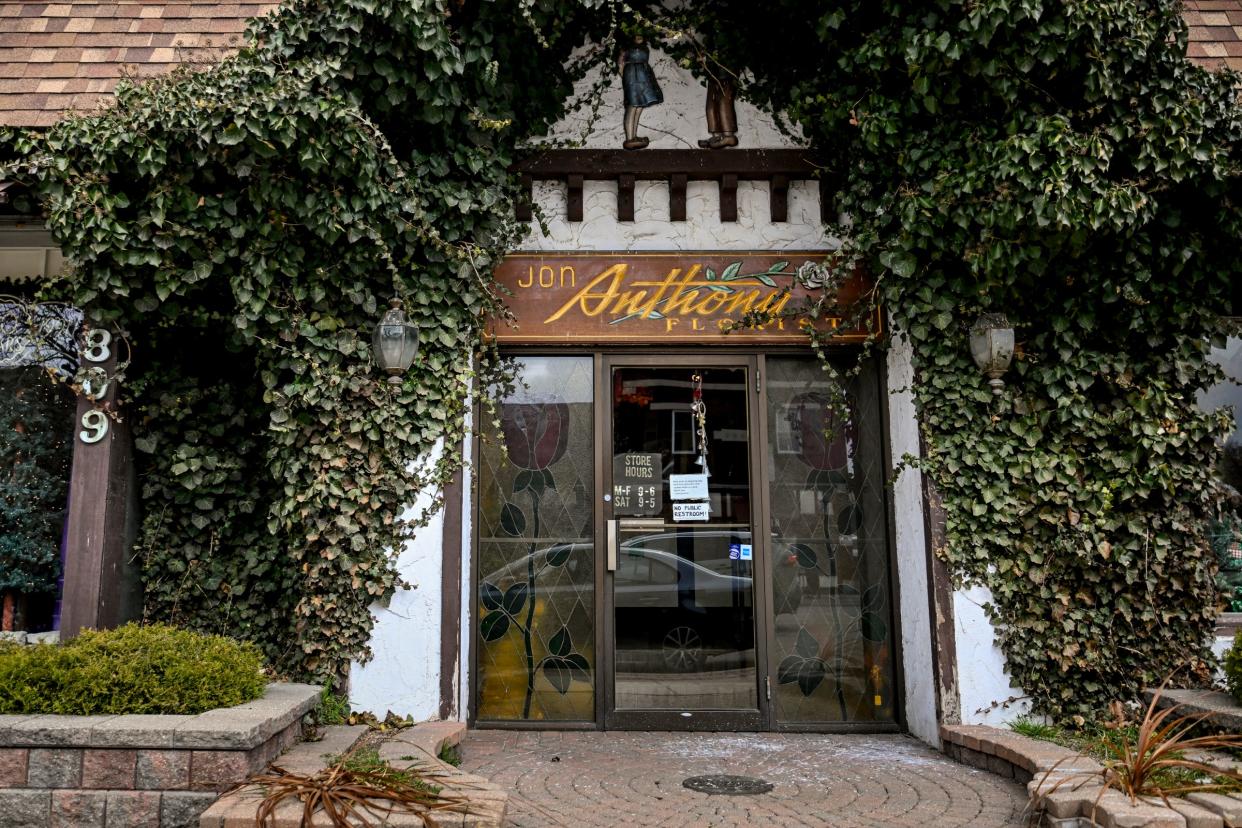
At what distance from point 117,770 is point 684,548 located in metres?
3.50

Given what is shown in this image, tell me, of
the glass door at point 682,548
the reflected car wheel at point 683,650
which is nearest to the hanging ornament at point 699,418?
the glass door at point 682,548

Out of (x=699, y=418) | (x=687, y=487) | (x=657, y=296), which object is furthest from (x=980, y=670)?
(x=657, y=296)

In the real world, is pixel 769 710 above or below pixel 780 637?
below

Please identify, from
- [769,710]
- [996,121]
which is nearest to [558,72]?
[996,121]

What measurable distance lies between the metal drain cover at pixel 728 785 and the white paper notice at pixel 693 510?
1.78 meters

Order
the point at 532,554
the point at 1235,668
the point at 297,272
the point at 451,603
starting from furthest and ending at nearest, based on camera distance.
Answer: the point at 532,554
the point at 451,603
the point at 297,272
the point at 1235,668

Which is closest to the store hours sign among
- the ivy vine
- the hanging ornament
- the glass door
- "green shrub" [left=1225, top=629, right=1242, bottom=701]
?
the glass door

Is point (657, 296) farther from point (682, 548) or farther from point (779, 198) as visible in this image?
point (682, 548)

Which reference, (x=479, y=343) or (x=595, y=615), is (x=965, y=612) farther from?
(x=479, y=343)

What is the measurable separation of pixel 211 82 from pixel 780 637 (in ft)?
16.3

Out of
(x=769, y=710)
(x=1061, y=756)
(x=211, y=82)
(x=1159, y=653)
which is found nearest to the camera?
(x=1061, y=756)

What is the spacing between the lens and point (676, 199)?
6.08m

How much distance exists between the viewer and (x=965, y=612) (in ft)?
17.3

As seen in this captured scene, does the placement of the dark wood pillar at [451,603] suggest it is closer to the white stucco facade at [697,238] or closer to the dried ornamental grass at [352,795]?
the white stucco facade at [697,238]
